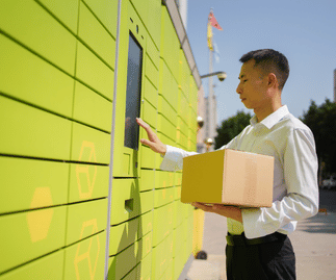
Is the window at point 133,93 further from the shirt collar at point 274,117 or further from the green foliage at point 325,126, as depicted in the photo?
the green foliage at point 325,126

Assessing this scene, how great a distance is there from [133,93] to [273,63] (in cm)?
100

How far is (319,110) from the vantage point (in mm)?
26875

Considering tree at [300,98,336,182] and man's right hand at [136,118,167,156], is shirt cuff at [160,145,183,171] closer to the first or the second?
man's right hand at [136,118,167,156]

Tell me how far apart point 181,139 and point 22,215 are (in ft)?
11.9

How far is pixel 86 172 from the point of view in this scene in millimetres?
1697

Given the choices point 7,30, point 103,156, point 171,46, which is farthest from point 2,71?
point 171,46

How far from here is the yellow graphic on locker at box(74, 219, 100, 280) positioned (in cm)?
164

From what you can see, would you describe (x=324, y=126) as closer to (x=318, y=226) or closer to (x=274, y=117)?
(x=318, y=226)

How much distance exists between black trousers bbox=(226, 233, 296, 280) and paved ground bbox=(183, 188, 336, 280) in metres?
3.45

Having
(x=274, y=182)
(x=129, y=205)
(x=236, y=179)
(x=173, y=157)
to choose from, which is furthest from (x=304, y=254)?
(x=236, y=179)

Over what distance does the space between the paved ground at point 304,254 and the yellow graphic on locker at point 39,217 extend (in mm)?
4090

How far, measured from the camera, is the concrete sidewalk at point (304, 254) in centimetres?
535

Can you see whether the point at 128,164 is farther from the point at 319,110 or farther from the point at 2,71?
the point at 319,110

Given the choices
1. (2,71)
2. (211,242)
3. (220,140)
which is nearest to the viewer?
(2,71)
